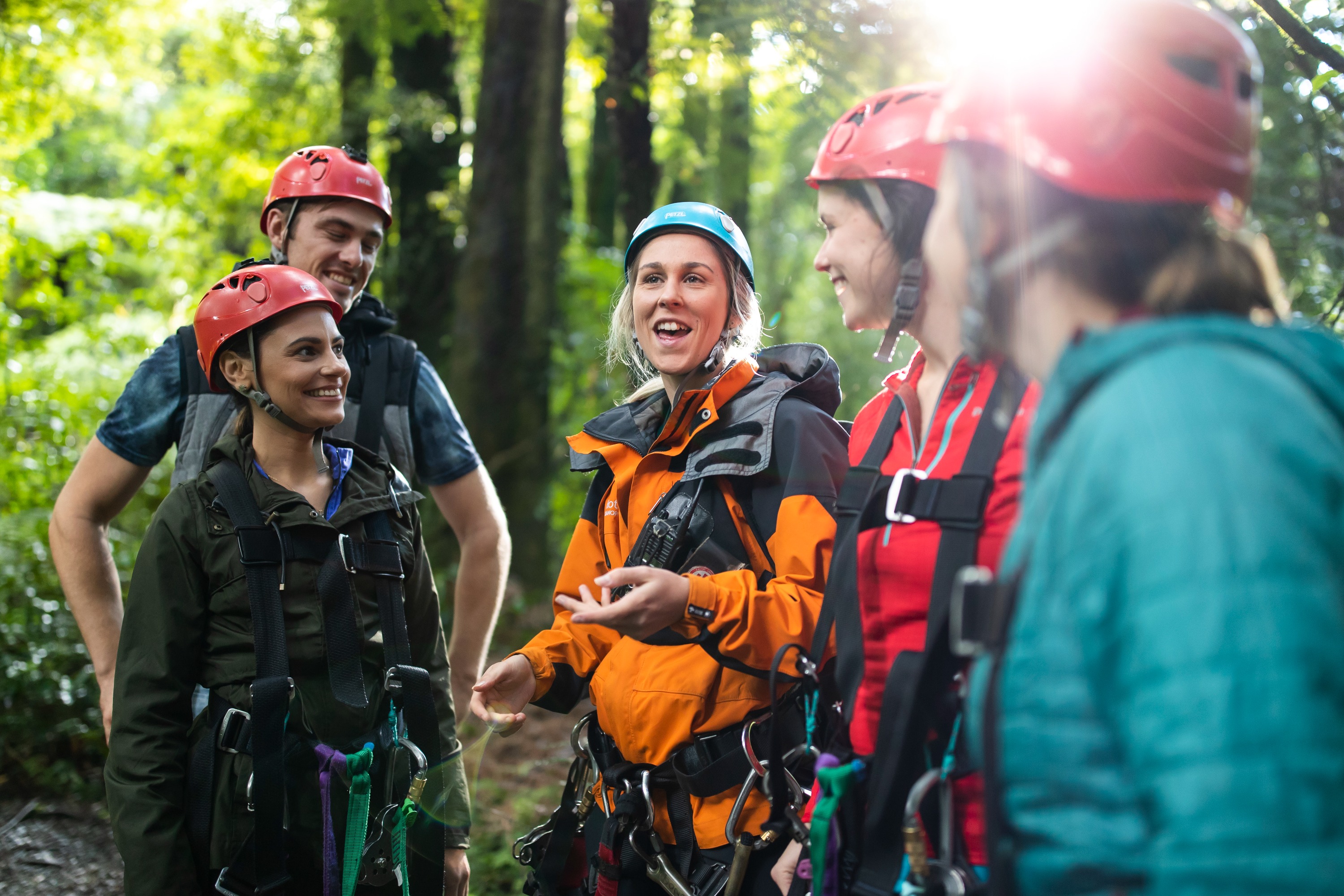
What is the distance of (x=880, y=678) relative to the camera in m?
1.76

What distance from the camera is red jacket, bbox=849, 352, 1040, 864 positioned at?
64.1 inches

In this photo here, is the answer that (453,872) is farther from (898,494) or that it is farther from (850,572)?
(898,494)

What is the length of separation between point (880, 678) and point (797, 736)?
1.52ft

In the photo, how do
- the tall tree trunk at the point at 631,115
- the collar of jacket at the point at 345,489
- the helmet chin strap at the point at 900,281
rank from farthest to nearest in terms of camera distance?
the tall tree trunk at the point at 631,115 → the collar of jacket at the point at 345,489 → the helmet chin strap at the point at 900,281

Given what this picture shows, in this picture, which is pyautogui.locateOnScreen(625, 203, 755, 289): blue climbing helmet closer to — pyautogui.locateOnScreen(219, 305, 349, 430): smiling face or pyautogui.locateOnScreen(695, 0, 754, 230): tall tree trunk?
pyautogui.locateOnScreen(219, 305, 349, 430): smiling face

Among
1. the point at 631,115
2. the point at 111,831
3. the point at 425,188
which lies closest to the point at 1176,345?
the point at 111,831

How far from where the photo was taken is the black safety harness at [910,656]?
1621 millimetres

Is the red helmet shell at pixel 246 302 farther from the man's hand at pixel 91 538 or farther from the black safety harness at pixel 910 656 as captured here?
the black safety harness at pixel 910 656

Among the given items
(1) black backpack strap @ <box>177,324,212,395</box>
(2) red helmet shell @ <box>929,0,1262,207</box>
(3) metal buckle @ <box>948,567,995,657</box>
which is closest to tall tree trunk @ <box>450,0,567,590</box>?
(1) black backpack strap @ <box>177,324,212,395</box>

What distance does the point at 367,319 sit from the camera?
10.8 ft

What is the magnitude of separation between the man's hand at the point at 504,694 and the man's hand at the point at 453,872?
72cm

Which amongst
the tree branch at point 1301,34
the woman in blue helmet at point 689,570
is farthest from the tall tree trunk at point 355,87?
the tree branch at point 1301,34

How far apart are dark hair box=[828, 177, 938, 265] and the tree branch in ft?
3.06

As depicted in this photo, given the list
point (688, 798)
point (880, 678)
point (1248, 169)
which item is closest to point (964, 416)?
point (880, 678)
